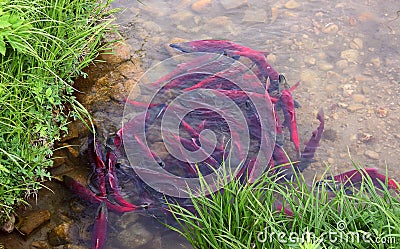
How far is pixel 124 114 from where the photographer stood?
4645 millimetres

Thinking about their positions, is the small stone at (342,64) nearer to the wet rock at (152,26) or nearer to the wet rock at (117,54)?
the wet rock at (152,26)

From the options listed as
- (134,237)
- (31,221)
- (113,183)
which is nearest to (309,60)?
(113,183)

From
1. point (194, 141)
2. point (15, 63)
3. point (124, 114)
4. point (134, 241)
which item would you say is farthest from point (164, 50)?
point (134, 241)

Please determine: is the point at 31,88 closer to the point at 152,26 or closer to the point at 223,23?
the point at 152,26

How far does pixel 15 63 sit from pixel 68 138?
87cm

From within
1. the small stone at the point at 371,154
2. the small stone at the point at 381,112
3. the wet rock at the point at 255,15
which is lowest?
the small stone at the point at 371,154

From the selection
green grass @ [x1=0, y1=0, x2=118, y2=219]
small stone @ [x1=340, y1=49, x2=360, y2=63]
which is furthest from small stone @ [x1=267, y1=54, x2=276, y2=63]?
green grass @ [x1=0, y1=0, x2=118, y2=219]

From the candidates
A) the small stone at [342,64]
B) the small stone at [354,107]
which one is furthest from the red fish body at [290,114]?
the small stone at [342,64]

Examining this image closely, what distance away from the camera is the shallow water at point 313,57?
14.1ft

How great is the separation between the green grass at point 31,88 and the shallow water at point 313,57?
1.79 ft

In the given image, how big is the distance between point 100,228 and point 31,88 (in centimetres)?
114

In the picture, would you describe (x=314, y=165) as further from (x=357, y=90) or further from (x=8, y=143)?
(x=8, y=143)

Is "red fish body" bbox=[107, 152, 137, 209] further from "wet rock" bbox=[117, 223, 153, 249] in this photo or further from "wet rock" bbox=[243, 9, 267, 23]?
"wet rock" bbox=[243, 9, 267, 23]

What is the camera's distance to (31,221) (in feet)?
12.2
